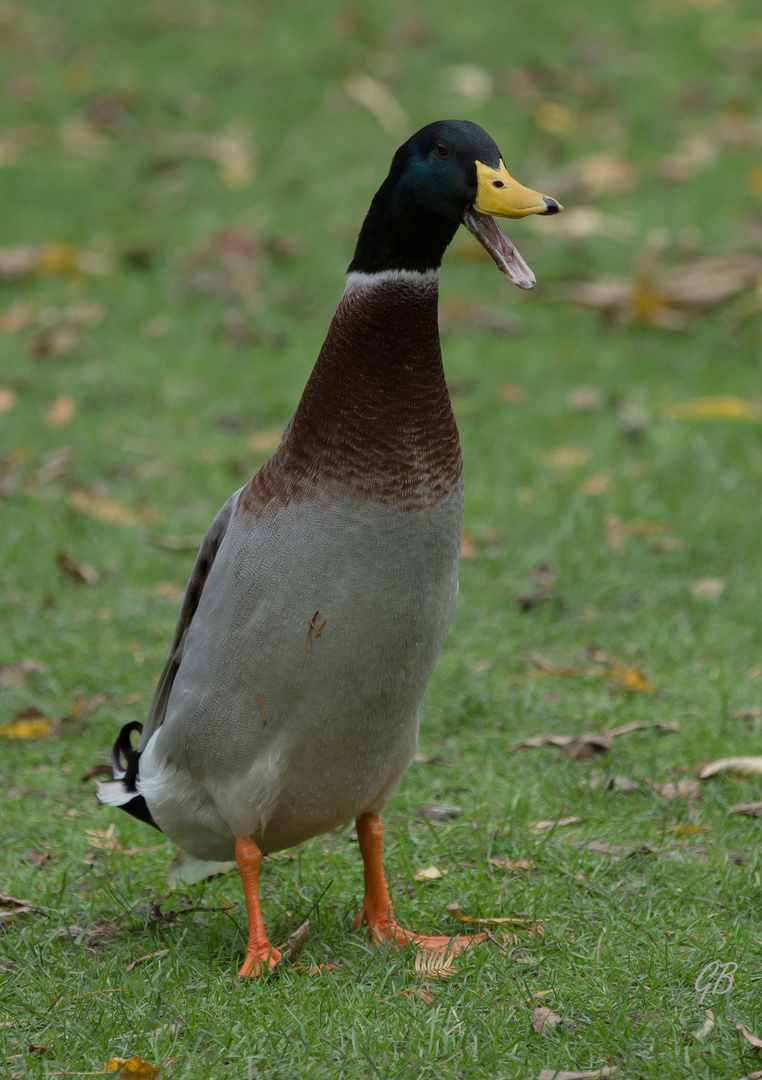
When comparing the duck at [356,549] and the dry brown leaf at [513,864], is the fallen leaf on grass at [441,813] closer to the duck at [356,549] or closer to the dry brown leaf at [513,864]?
the dry brown leaf at [513,864]

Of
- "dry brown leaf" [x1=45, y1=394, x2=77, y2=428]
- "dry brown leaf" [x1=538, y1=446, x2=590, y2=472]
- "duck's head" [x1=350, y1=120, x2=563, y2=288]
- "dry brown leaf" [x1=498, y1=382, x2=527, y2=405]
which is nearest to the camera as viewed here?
"duck's head" [x1=350, y1=120, x2=563, y2=288]

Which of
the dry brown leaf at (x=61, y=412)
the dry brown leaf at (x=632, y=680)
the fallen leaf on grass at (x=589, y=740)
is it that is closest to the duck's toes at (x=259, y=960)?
the fallen leaf on grass at (x=589, y=740)

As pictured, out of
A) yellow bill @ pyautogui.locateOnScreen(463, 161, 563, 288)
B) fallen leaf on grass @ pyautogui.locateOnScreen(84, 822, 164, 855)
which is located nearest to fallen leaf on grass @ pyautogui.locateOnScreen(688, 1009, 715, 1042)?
yellow bill @ pyautogui.locateOnScreen(463, 161, 563, 288)

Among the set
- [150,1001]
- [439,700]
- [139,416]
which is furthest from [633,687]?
A: [139,416]

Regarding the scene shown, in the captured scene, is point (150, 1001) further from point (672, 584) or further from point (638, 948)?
point (672, 584)

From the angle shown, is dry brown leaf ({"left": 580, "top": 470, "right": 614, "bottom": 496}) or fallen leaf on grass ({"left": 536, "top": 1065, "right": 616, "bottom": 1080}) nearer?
fallen leaf on grass ({"left": 536, "top": 1065, "right": 616, "bottom": 1080})

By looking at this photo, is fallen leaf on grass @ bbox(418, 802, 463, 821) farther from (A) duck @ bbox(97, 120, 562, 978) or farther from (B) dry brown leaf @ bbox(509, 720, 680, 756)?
(A) duck @ bbox(97, 120, 562, 978)

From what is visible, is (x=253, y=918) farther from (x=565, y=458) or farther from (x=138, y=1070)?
(x=565, y=458)

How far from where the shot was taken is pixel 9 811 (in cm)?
370

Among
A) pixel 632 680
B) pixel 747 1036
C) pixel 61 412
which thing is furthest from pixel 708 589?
pixel 61 412

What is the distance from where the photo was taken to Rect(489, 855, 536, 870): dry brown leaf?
3.34m

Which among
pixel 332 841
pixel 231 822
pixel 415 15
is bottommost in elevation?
pixel 332 841

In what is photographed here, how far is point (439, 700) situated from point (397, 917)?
1202 mm

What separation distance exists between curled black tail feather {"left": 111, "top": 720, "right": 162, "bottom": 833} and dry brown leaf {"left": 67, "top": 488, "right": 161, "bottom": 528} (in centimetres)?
230
